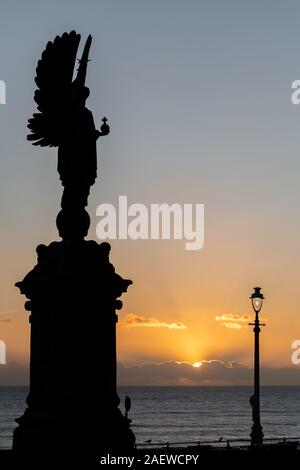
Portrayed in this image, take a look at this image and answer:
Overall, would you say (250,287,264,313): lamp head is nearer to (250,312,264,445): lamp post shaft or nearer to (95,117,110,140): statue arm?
(250,312,264,445): lamp post shaft

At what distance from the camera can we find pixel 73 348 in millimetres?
21391

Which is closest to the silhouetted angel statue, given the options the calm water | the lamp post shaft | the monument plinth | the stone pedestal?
the monument plinth

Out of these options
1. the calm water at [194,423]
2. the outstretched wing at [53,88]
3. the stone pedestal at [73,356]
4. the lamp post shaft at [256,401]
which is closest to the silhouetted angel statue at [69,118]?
the outstretched wing at [53,88]

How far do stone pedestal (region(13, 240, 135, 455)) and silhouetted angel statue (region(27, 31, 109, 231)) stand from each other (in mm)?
1678

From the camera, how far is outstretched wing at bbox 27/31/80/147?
23230 mm

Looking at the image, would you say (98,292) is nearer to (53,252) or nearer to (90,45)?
(53,252)

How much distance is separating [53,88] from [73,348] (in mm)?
5907

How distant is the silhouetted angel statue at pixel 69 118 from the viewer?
23.0m

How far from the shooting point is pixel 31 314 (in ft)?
72.4

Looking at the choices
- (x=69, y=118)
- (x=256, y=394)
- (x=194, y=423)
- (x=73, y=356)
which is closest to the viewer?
(x=73, y=356)

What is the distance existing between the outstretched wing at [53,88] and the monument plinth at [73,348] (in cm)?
213

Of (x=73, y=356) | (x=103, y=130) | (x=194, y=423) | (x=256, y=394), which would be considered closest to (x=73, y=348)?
(x=73, y=356)

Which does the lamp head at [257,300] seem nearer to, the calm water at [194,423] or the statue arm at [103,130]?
the statue arm at [103,130]

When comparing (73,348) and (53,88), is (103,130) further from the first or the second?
(73,348)
